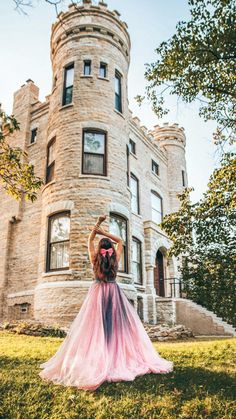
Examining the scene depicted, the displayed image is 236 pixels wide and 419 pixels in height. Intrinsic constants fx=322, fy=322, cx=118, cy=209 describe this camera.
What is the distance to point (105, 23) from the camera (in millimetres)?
15234

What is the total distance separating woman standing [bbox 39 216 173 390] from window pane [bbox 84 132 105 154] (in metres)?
9.36

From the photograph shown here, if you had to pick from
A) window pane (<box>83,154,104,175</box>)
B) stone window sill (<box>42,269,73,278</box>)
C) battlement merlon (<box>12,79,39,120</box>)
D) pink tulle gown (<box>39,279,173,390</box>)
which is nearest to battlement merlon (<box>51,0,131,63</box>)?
battlement merlon (<box>12,79,39,120</box>)

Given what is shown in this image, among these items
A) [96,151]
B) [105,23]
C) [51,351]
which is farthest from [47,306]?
[105,23]

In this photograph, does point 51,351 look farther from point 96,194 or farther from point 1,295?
point 1,295

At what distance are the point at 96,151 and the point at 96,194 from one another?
2062mm

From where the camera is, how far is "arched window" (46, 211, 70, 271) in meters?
12.5

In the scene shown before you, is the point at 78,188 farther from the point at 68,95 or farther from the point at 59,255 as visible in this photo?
the point at 68,95

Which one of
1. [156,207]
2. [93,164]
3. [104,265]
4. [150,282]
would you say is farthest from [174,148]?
[104,265]

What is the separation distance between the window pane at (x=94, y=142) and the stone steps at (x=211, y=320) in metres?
8.39

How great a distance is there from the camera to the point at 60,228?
1290 centimetres

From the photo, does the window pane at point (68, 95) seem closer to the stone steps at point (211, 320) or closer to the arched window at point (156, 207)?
the arched window at point (156, 207)

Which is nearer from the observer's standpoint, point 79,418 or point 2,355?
point 79,418

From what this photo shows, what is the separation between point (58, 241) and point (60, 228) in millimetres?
530

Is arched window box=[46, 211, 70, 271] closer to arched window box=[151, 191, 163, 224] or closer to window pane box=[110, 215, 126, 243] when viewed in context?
window pane box=[110, 215, 126, 243]
